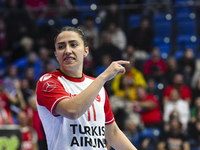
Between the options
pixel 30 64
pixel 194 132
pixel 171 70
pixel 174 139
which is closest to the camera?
pixel 174 139

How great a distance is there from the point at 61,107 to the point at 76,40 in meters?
0.66

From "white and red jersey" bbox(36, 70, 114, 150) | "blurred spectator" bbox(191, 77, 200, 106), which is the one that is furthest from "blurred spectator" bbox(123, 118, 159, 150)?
"white and red jersey" bbox(36, 70, 114, 150)

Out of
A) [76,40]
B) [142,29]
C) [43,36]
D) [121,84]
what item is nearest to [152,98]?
[121,84]

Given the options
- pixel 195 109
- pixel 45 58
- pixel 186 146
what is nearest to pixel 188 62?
pixel 195 109

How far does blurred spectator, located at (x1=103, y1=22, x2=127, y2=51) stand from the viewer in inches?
375

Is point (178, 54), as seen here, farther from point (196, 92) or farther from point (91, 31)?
point (91, 31)

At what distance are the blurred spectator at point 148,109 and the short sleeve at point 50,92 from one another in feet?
17.4

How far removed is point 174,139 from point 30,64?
4487 millimetres

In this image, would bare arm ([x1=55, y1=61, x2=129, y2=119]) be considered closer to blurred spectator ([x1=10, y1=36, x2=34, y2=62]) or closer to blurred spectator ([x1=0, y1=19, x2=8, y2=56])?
blurred spectator ([x1=10, y1=36, x2=34, y2=62])

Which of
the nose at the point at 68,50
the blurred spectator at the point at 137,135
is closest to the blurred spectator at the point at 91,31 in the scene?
the blurred spectator at the point at 137,135

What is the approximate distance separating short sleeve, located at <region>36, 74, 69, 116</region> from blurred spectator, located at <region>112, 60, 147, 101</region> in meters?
5.48

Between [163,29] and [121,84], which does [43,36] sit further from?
[163,29]

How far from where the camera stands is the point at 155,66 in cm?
905

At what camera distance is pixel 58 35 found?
2.96 m
